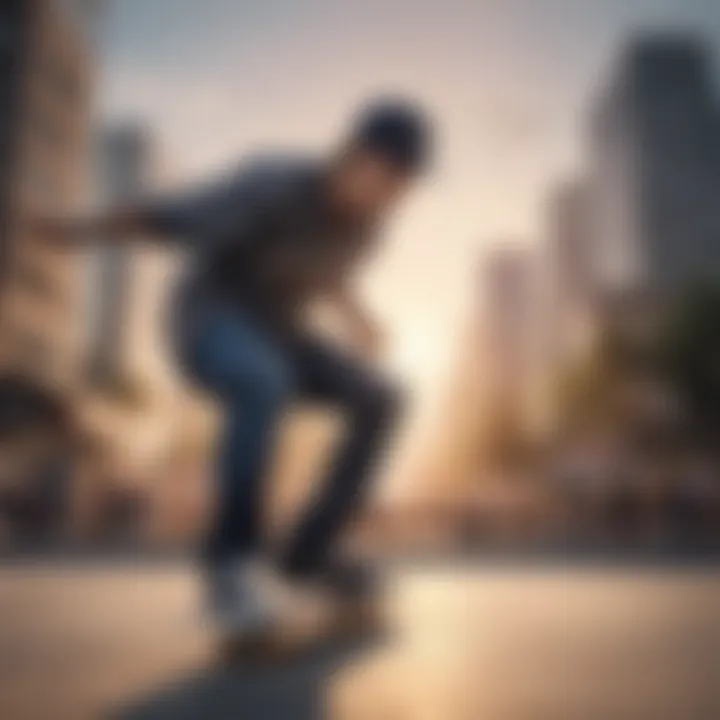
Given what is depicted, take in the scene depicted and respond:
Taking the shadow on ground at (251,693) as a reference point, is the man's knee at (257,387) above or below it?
above

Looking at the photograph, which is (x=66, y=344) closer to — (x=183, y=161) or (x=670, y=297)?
(x=183, y=161)

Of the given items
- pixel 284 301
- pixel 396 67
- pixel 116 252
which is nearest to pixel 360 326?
pixel 284 301

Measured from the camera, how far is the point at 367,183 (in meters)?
1.22

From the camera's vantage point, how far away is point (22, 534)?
7.04ft

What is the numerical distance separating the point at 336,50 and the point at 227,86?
35 cm

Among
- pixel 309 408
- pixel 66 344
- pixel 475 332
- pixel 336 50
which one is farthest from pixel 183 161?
pixel 66 344

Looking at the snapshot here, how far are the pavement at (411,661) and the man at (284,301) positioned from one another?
6.1 inches

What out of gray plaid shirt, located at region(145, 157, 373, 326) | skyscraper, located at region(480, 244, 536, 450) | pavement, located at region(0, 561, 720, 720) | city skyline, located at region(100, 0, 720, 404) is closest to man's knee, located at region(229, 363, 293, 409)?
gray plaid shirt, located at region(145, 157, 373, 326)

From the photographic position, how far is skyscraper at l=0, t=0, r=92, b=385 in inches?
120

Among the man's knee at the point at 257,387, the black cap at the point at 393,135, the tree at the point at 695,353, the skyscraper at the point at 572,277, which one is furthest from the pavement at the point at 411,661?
the skyscraper at the point at 572,277

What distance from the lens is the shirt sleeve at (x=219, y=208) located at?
1.13 m

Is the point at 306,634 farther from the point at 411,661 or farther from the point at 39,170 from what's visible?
the point at 39,170

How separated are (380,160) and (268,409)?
1.36 ft

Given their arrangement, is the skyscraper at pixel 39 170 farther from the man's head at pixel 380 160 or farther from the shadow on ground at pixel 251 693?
the shadow on ground at pixel 251 693
